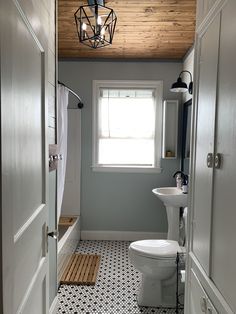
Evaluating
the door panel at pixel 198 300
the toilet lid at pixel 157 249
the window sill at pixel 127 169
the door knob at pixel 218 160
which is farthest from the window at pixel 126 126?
the door knob at pixel 218 160

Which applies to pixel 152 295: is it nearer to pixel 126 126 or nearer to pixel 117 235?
pixel 117 235

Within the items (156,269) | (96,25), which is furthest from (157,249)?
(96,25)

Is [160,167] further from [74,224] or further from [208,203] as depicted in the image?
[208,203]

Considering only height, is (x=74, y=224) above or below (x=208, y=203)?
below

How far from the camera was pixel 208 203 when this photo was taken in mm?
1198

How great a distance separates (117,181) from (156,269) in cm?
168

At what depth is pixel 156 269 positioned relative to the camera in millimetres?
2189

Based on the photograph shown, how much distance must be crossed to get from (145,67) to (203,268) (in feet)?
9.64

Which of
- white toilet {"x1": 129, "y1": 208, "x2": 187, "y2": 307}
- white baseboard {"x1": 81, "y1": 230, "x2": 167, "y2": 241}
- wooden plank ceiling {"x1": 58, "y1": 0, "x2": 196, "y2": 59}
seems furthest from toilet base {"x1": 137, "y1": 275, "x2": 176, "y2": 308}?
wooden plank ceiling {"x1": 58, "y1": 0, "x2": 196, "y2": 59}

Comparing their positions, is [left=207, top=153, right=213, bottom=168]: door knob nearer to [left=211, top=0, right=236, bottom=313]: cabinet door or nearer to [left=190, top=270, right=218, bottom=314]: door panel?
[left=211, top=0, right=236, bottom=313]: cabinet door

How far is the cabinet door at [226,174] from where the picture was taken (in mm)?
938

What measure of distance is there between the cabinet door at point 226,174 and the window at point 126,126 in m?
2.60

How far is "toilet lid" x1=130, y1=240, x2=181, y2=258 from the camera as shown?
218 cm

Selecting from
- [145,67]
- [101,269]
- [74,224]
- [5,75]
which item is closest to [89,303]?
[101,269]
